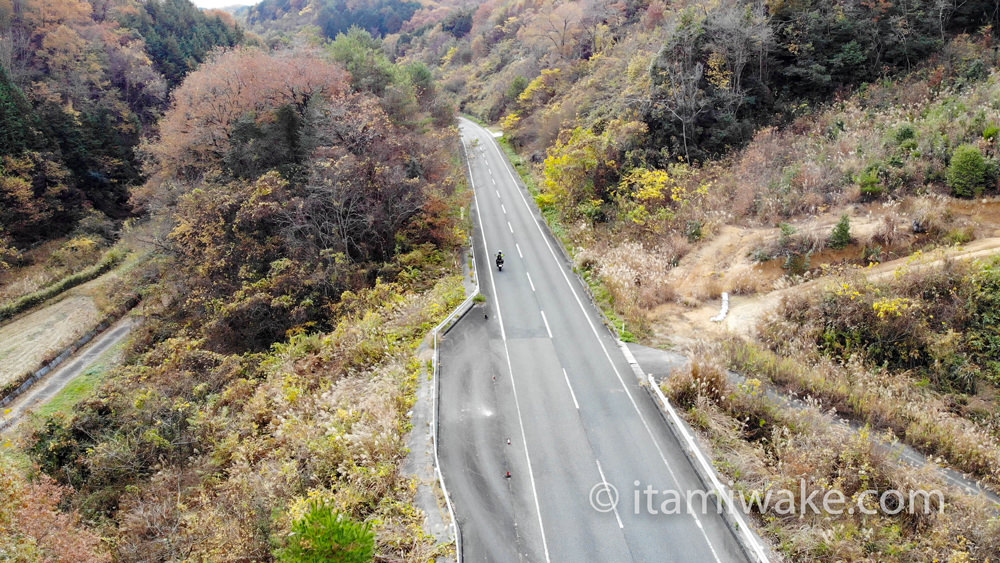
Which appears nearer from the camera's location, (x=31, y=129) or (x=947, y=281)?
(x=947, y=281)

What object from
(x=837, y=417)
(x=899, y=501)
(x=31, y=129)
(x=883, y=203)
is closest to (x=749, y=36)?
(x=883, y=203)

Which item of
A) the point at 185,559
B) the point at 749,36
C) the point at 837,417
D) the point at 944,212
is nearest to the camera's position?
the point at 185,559

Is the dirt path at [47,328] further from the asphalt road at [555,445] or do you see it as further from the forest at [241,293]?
the asphalt road at [555,445]

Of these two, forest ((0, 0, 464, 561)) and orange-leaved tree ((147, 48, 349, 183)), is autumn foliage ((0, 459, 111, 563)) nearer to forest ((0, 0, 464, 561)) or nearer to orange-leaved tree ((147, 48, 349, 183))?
forest ((0, 0, 464, 561))

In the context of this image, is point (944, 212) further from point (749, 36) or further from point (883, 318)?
point (749, 36)

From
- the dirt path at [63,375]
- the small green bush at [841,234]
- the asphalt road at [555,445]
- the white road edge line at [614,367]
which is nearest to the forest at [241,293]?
the asphalt road at [555,445]

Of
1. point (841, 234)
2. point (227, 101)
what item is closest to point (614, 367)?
point (841, 234)

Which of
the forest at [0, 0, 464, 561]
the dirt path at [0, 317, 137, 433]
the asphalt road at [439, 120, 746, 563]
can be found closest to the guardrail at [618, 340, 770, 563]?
the asphalt road at [439, 120, 746, 563]
